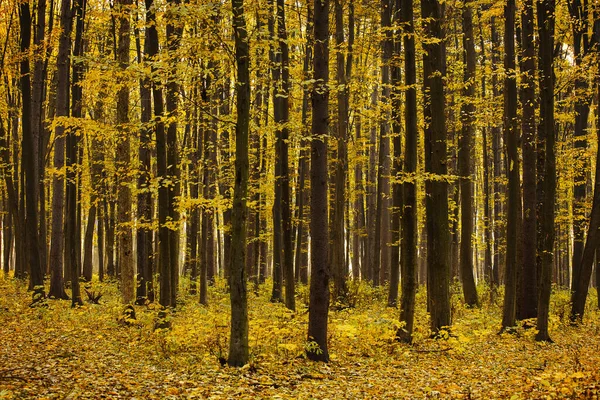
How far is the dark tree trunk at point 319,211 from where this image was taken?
10.4 meters

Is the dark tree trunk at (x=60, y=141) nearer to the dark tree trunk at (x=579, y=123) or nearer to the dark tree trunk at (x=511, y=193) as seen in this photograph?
the dark tree trunk at (x=511, y=193)

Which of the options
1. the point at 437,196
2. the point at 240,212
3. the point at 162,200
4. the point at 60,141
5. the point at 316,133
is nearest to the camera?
the point at 240,212

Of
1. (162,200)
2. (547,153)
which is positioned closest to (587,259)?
(547,153)

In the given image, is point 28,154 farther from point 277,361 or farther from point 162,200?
point 277,361

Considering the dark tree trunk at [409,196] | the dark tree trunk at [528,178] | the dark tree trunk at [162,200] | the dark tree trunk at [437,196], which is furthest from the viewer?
the dark tree trunk at [528,178]

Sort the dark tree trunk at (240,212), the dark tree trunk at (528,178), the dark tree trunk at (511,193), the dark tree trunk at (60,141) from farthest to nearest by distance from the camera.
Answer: the dark tree trunk at (60,141)
the dark tree trunk at (528,178)
the dark tree trunk at (511,193)
the dark tree trunk at (240,212)

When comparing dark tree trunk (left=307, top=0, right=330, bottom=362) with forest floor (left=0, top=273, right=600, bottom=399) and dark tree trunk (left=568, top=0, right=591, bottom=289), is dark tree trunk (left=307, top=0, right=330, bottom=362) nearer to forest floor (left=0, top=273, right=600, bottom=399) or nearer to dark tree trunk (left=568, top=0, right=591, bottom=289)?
forest floor (left=0, top=273, right=600, bottom=399)

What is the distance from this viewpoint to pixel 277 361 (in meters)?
10.4

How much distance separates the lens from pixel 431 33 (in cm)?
1281

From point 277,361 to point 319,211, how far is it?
120 inches

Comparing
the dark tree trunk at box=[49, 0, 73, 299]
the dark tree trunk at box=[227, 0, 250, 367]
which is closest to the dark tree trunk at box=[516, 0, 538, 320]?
the dark tree trunk at box=[227, 0, 250, 367]

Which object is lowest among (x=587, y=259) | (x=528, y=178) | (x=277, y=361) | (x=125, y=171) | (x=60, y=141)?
(x=277, y=361)

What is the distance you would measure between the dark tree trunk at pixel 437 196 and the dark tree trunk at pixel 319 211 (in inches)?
135

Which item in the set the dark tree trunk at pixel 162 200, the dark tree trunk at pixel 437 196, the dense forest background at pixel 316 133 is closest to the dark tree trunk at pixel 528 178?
the dense forest background at pixel 316 133
